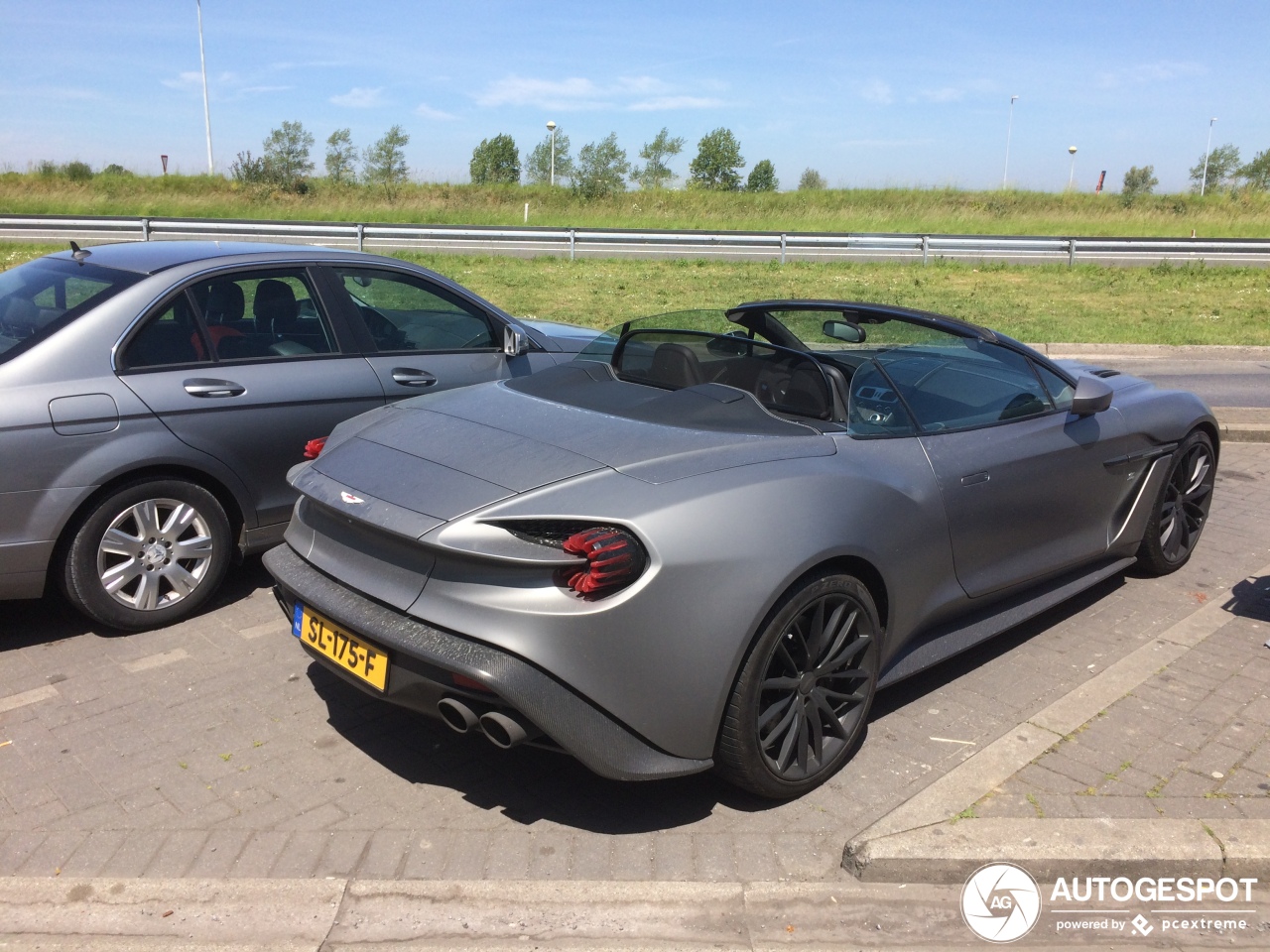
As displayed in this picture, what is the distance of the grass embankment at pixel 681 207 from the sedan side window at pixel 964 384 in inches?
1086

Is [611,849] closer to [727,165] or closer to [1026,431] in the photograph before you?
[1026,431]

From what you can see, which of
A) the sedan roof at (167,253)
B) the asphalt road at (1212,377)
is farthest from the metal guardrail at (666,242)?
the sedan roof at (167,253)

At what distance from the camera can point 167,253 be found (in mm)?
5188

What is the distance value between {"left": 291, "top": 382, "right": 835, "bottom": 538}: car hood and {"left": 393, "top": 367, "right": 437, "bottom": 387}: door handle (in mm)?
1550

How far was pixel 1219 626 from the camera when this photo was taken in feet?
16.2

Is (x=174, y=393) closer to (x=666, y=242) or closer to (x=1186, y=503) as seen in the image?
(x=1186, y=503)

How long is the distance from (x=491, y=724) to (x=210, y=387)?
8.72 ft

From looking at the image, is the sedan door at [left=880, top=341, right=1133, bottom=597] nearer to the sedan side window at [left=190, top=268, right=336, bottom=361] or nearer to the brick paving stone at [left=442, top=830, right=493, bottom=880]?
the brick paving stone at [left=442, top=830, right=493, bottom=880]

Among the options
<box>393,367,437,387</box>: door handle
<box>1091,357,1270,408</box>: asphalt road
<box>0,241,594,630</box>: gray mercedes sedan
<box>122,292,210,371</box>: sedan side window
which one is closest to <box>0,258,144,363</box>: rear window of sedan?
<box>0,241,594,630</box>: gray mercedes sedan

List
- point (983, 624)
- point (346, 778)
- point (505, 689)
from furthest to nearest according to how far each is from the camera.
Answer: point (983, 624) → point (346, 778) → point (505, 689)

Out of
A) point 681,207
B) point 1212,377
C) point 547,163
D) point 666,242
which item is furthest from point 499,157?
point 1212,377

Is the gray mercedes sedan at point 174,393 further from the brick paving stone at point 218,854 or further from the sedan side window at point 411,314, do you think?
the brick paving stone at point 218,854

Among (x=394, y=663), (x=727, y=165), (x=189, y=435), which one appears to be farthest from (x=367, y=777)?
(x=727, y=165)

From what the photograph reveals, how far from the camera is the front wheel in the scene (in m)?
3.17
